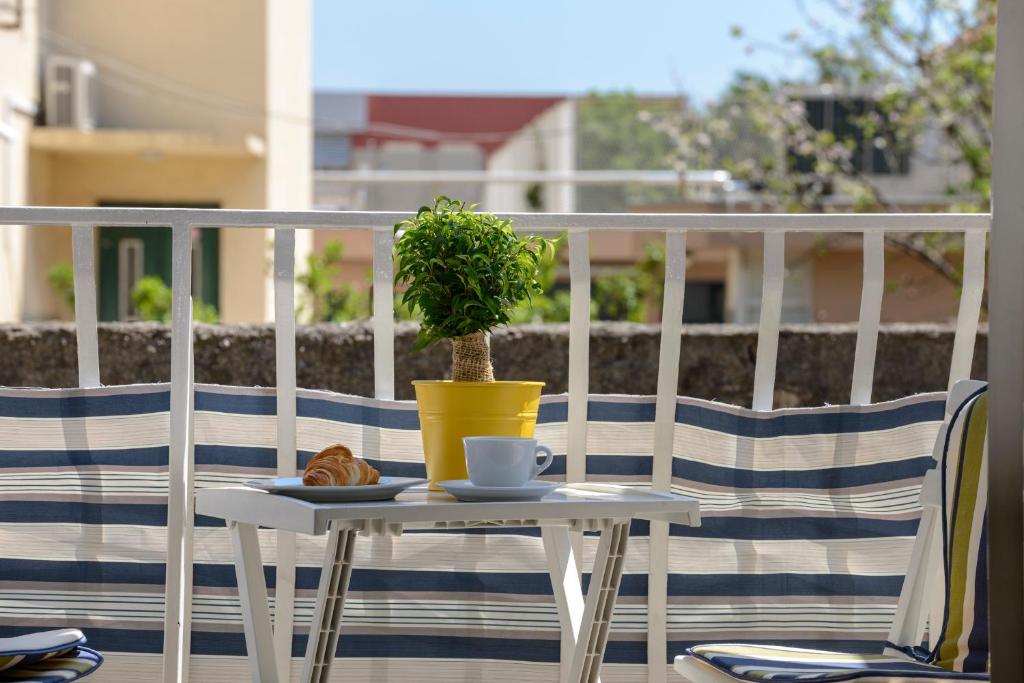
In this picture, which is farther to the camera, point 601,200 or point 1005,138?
point 601,200

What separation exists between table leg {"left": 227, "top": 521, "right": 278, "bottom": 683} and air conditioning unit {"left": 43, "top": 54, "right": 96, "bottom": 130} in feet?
40.2

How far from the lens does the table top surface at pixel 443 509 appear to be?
1.62 metres

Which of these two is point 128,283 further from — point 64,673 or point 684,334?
point 64,673

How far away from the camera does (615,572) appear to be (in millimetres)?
1900

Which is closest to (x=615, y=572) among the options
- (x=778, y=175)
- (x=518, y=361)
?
(x=518, y=361)

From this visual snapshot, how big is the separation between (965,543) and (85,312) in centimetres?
160

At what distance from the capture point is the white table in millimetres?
1638

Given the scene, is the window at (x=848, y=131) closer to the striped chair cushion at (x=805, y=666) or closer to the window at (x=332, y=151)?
the window at (x=332, y=151)

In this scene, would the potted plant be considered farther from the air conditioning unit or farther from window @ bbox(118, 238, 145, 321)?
window @ bbox(118, 238, 145, 321)

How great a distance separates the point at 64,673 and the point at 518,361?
2.42 meters

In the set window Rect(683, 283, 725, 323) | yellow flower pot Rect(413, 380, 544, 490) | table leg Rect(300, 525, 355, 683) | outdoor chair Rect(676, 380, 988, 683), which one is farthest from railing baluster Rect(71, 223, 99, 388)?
window Rect(683, 283, 725, 323)

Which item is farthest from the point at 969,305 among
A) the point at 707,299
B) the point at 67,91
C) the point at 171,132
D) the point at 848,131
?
the point at 707,299

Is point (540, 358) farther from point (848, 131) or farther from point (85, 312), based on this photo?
point (848, 131)

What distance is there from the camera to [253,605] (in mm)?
1863
